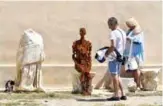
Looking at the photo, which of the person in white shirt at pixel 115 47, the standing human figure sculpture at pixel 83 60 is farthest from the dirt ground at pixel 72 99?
the person in white shirt at pixel 115 47

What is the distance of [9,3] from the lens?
13664mm

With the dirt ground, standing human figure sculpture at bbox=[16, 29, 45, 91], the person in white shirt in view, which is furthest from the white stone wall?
the person in white shirt

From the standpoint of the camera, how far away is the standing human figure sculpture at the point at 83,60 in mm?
12398

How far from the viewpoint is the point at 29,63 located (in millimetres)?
12625

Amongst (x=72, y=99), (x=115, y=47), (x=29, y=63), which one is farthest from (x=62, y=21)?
(x=115, y=47)

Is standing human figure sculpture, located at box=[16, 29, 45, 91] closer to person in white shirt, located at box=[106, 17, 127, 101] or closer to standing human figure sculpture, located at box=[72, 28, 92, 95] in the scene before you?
standing human figure sculpture, located at box=[72, 28, 92, 95]

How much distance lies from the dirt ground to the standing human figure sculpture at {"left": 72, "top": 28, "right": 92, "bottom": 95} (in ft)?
0.76

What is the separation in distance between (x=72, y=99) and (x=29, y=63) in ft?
4.41

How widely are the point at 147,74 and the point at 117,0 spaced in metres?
1.86

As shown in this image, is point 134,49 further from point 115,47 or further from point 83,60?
point 115,47

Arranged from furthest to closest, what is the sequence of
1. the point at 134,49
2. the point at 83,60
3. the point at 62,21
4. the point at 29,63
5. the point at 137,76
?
the point at 62,21 → the point at 134,49 → the point at 137,76 → the point at 29,63 → the point at 83,60

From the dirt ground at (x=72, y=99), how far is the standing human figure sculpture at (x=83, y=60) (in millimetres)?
232

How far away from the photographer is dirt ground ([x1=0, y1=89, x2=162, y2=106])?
1124cm

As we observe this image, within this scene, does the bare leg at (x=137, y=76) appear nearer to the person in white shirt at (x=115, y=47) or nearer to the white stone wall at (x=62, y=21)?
the white stone wall at (x=62, y=21)
